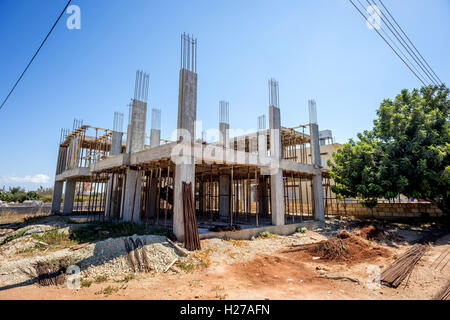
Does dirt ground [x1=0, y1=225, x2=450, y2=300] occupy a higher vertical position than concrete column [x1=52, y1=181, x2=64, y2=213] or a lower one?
lower

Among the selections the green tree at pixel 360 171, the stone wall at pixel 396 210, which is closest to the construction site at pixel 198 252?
the stone wall at pixel 396 210

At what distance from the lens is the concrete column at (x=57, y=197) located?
18781mm

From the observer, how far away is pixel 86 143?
18109 millimetres

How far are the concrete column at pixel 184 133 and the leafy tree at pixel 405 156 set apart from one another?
968 cm

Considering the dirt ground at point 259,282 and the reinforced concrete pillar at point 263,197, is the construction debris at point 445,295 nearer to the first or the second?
the dirt ground at point 259,282

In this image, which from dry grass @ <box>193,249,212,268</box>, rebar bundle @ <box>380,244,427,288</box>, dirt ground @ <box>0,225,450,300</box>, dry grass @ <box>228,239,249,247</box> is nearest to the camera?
dirt ground @ <box>0,225,450,300</box>

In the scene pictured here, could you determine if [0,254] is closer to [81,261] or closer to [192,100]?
[81,261]

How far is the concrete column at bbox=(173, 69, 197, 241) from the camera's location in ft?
26.1

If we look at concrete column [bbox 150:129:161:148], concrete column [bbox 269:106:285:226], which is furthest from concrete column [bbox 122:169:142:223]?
concrete column [bbox 269:106:285:226]

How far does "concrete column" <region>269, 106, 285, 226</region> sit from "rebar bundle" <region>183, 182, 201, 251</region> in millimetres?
5300

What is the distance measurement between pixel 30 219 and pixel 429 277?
773 inches

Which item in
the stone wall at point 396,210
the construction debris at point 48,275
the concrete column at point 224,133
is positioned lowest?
the construction debris at point 48,275

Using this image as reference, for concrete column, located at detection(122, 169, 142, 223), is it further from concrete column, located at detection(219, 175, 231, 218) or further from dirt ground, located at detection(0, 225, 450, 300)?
concrete column, located at detection(219, 175, 231, 218)
